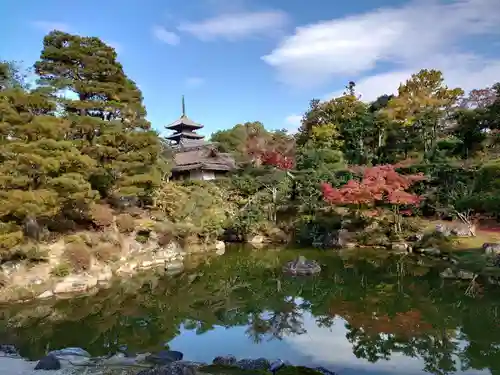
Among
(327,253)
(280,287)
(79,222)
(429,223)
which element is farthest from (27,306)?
(429,223)

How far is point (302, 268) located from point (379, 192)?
612 centimetres

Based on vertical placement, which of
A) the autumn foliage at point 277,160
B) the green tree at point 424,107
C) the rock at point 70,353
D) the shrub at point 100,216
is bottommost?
the rock at point 70,353

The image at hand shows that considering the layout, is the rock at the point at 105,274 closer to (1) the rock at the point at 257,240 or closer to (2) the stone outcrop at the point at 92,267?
Result: (2) the stone outcrop at the point at 92,267

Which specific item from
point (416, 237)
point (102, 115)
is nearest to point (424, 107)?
point (416, 237)

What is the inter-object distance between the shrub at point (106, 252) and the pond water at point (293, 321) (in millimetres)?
1289

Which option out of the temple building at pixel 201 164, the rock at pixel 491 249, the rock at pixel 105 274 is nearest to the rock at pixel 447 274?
the rock at pixel 491 249

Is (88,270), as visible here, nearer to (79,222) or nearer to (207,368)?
(79,222)

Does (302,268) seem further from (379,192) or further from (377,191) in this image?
(379,192)

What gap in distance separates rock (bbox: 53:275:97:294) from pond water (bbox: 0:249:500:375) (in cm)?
67

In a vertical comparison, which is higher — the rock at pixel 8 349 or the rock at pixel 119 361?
the rock at pixel 119 361

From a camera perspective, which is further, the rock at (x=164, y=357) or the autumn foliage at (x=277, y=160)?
the autumn foliage at (x=277, y=160)

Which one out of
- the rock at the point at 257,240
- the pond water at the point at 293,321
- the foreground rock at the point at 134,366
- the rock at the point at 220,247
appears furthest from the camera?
the rock at the point at 257,240

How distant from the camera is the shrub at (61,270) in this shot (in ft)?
38.6

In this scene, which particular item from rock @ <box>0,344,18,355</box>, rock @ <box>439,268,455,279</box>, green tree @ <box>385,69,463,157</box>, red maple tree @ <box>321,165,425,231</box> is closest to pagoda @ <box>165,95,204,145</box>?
green tree @ <box>385,69,463,157</box>
